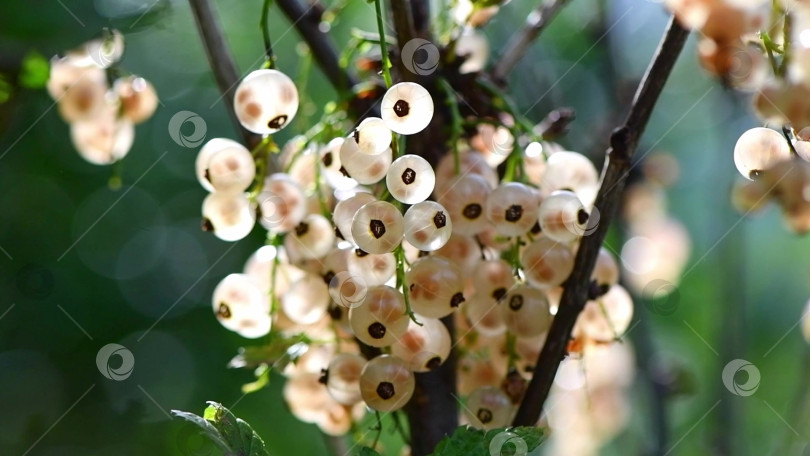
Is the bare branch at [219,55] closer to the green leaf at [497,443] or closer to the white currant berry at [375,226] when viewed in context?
the white currant berry at [375,226]

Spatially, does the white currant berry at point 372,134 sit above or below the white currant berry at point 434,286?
above

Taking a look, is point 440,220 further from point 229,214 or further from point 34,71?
point 34,71

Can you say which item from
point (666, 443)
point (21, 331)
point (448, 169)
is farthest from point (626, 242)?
point (21, 331)

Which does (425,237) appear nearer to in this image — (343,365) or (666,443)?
(343,365)

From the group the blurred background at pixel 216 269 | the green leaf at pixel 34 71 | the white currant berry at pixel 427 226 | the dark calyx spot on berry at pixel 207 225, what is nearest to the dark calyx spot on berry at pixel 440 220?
the white currant berry at pixel 427 226

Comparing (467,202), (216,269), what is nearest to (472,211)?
(467,202)

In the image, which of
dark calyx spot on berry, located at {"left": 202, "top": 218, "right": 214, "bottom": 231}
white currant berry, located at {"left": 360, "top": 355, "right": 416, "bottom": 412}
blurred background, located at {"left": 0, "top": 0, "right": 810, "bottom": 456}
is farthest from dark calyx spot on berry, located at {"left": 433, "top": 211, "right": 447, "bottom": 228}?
blurred background, located at {"left": 0, "top": 0, "right": 810, "bottom": 456}
